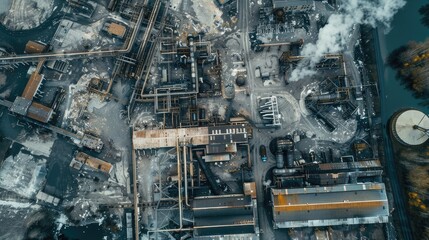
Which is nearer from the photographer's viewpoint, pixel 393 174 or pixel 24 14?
pixel 393 174

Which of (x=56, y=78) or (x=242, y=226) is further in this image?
(x=56, y=78)

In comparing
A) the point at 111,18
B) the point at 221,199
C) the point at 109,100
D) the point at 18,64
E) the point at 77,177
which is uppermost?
the point at 111,18

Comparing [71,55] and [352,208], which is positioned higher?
[71,55]

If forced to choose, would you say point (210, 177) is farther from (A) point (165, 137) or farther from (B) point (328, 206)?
(B) point (328, 206)

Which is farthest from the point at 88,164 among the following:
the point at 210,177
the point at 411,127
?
the point at 411,127

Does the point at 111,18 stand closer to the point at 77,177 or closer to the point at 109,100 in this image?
the point at 109,100

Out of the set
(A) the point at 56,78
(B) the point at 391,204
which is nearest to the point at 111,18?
(A) the point at 56,78
